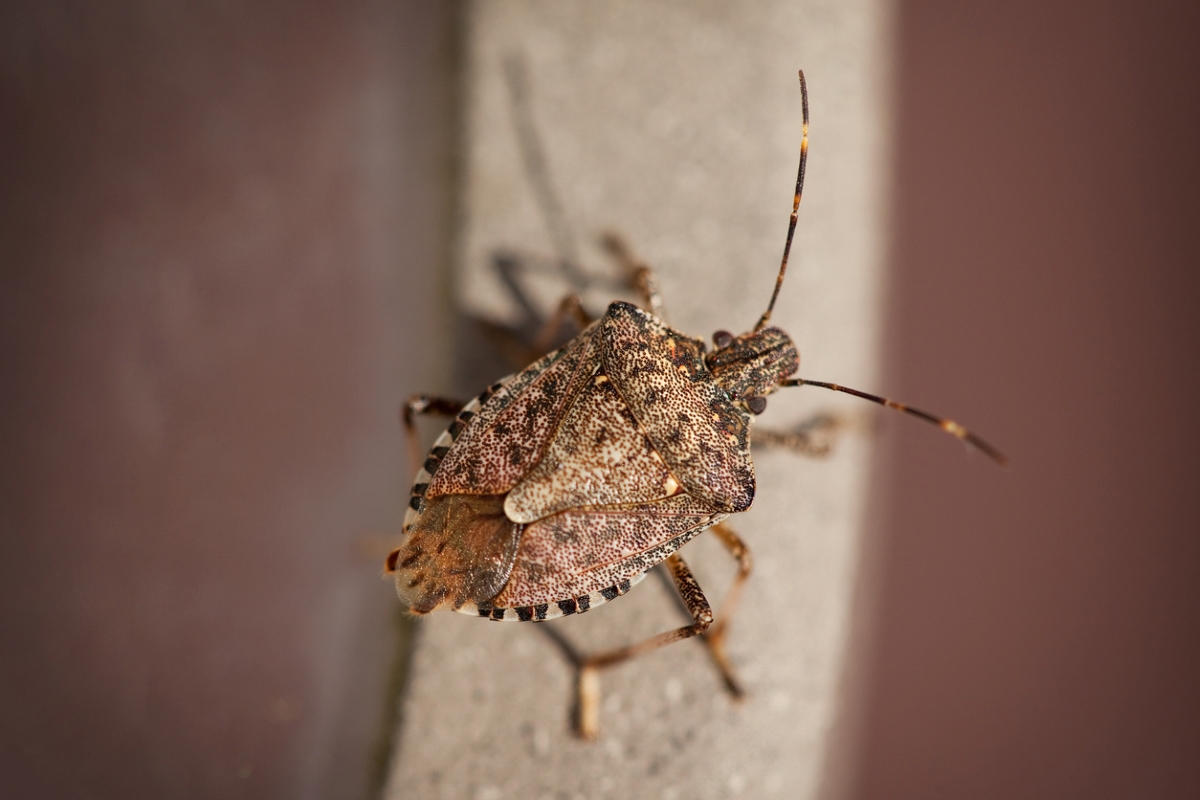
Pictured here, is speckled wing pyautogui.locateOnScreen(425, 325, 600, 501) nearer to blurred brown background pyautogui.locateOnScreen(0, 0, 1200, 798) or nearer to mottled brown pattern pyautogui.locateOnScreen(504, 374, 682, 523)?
mottled brown pattern pyautogui.locateOnScreen(504, 374, 682, 523)

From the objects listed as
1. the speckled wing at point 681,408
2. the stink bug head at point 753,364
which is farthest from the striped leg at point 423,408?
the stink bug head at point 753,364

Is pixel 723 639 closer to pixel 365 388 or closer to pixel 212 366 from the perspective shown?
pixel 365 388

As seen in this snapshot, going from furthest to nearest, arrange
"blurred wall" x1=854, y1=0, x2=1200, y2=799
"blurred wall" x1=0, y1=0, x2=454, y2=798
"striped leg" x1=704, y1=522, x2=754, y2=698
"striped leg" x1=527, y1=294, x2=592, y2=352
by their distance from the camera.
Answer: "blurred wall" x1=854, y1=0, x2=1200, y2=799 < "blurred wall" x1=0, y1=0, x2=454, y2=798 < "striped leg" x1=704, y1=522, x2=754, y2=698 < "striped leg" x1=527, y1=294, x2=592, y2=352

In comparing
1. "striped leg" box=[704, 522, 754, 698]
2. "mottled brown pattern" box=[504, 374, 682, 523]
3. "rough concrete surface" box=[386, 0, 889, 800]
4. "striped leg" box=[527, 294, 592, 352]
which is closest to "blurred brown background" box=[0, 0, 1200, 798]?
"rough concrete surface" box=[386, 0, 889, 800]

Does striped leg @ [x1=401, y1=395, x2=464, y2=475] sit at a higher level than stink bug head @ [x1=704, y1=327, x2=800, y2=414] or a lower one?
lower

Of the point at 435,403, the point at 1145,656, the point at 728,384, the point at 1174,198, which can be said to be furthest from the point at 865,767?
the point at 1174,198

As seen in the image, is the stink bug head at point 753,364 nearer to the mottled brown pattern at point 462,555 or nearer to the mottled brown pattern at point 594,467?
the mottled brown pattern at point 594,467

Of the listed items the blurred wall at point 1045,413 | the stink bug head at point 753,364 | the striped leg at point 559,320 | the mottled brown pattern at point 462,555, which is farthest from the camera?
the blurred wall at point 1045,413
